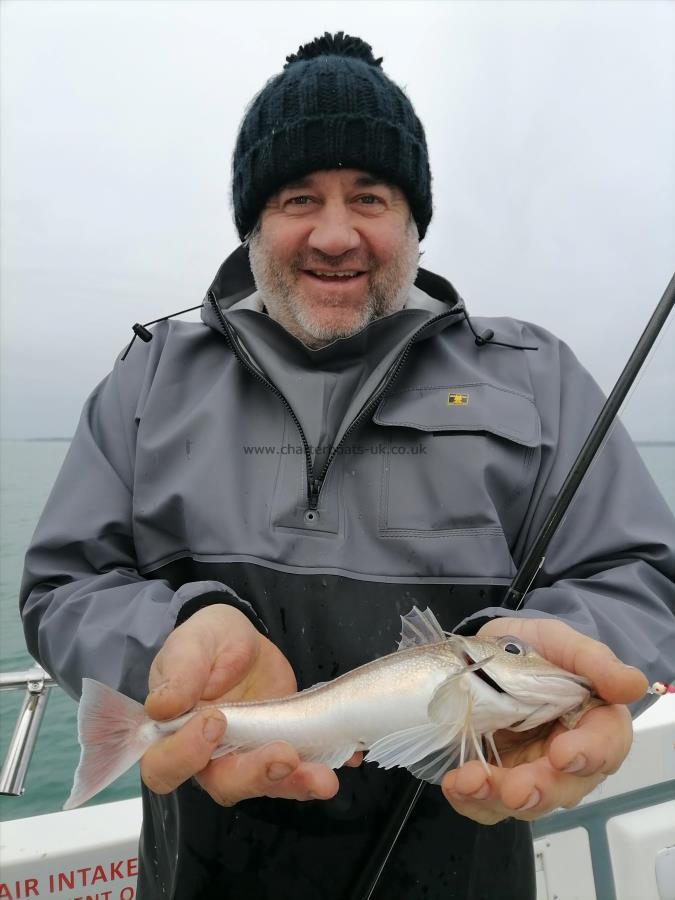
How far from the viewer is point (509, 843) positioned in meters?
1.96

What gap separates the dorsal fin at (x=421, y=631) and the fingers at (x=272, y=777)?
1.28 ft

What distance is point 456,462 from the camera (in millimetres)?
2088

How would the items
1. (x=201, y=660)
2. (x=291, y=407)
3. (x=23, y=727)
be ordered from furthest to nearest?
1. (x=23, y=727)
2. (x=291, y=407)
3. (x=201, y=660)

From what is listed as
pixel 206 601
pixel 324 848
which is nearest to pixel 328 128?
pixel 206 601

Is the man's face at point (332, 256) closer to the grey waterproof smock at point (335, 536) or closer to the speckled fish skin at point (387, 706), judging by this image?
the grey waterproof smock at point (335, 536)

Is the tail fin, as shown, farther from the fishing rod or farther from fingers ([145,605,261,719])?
the fishing rod

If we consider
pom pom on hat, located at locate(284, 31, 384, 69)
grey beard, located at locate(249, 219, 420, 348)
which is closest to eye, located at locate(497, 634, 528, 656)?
grey beard, located at locate(249, 219, 420, 348)

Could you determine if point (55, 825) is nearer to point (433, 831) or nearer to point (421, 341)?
point (433, 831)

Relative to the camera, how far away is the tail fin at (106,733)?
1586 millimetres

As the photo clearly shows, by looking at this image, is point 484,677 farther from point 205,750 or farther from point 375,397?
point 375,397

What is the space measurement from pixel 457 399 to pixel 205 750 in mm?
1293

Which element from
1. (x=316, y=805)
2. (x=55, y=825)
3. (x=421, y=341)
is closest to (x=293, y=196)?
(x=421, y=341)

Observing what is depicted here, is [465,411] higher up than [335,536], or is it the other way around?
[465,411]

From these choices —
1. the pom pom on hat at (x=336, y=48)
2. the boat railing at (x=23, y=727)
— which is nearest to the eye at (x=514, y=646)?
the boat railing at (x=23, y=727)
